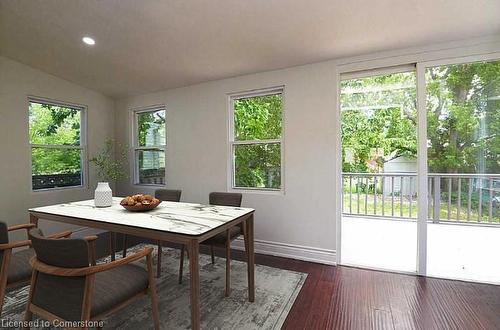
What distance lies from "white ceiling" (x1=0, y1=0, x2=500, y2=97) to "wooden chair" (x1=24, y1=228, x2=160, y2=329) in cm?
198

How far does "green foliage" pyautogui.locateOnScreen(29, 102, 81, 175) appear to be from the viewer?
140 inches

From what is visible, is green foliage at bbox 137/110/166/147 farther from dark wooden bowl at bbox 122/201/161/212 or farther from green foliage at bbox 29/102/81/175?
dark wooden bowl at bbox 122/201/161/212

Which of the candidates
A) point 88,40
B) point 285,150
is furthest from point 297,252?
point 88,40

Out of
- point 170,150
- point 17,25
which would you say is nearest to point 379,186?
point 170,150

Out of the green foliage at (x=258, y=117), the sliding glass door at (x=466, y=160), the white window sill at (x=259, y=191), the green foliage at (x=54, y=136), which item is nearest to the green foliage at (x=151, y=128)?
the green foliage at (x=54, y=136)

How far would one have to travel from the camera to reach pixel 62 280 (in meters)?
1.33

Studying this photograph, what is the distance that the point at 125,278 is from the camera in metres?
1.54

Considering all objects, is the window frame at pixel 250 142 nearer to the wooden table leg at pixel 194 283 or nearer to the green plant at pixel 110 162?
the wooden table leg at pixel 194 283

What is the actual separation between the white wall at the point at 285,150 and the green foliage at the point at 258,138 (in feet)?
0.51

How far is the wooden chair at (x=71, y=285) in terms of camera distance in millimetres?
1255

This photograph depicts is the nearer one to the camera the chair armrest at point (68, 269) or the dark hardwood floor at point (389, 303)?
the chair armrest at point (68, 269)

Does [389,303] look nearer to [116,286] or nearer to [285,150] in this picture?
[285,150]

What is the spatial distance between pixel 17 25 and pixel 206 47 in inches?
74.6

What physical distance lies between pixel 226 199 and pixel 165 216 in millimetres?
903
